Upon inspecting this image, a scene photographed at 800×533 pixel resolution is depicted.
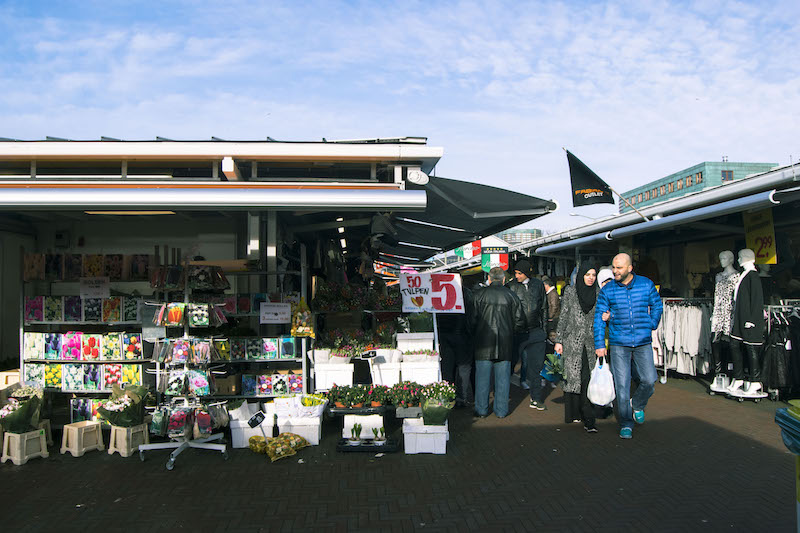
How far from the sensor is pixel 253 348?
6711 mm

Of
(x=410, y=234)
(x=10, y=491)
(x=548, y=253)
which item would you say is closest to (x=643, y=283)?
(x=410, y=234)

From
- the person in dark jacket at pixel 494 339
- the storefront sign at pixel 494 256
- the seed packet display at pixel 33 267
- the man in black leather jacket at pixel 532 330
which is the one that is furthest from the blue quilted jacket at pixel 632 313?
the storefront sign at pixel 494 256

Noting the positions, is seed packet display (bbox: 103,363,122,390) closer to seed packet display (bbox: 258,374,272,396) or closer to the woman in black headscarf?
seed packet display (bbox: 258,374,272,396)

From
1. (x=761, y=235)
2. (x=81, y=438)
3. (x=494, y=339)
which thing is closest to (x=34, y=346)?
(x=81, y=438)

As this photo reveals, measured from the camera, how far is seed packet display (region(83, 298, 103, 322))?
6566 mm

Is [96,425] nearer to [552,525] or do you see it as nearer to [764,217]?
[552,525]

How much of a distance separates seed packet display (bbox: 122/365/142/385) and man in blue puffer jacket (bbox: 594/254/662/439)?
516 centimetres

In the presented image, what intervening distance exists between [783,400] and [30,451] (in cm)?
946

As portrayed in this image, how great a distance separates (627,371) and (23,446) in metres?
6.30

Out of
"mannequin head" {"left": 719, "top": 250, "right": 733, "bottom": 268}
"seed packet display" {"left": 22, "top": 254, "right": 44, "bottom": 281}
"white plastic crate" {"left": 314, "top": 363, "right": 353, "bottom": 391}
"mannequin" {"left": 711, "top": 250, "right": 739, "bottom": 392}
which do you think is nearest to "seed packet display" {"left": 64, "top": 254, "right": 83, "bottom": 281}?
"seed packet display" {"left": 22, "top": 254, "right": 44, "bottom": 281}

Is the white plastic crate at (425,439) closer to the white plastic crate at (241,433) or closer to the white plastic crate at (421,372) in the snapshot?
the white plastic crate at (421,372)

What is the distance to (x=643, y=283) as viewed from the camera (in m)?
6.18

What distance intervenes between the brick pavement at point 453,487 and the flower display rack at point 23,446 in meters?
0.13

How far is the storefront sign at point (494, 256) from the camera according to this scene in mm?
16719
